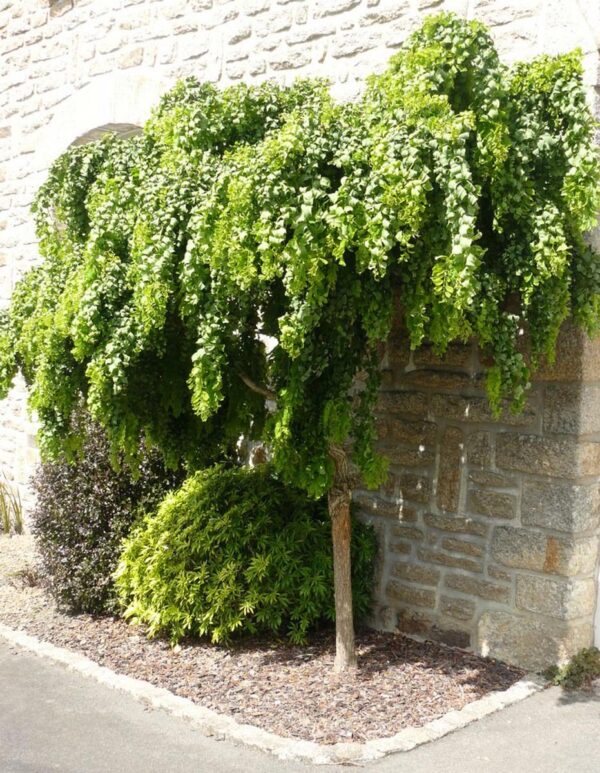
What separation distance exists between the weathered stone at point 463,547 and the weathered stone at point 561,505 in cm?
32

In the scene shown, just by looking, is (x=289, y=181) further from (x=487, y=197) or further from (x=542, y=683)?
(x=542, y=683)

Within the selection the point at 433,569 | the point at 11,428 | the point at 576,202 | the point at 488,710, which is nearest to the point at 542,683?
the point at 488,710

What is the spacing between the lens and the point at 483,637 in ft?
15.1

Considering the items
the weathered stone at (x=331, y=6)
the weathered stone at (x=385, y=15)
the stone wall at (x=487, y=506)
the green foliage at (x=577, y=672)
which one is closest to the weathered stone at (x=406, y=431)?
the stone wall at (x=487, y=506)

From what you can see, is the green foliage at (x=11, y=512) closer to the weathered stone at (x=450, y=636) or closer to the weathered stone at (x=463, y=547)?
the weathered stone at (x=450, y=636)

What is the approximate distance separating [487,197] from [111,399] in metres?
1.97

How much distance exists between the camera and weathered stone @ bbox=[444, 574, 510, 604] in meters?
4.53

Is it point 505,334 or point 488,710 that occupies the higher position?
point 505,334

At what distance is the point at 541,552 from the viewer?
438cm

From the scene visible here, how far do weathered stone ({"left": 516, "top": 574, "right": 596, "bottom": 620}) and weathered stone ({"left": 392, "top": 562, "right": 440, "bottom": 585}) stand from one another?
0.52 meters

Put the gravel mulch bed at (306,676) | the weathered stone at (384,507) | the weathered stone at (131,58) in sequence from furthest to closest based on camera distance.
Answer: the weathered stone at (131,58), the weathered stone at (384,507), the gravel mulch bed at (306,676)

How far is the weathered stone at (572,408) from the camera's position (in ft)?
13.9

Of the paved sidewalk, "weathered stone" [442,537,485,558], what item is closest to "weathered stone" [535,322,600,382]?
"weathered stone" [442,537,485,558]

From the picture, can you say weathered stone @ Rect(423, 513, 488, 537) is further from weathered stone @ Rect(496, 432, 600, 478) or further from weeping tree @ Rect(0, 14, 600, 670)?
weeping tree @ Rect(0, 14, 600, 670)
